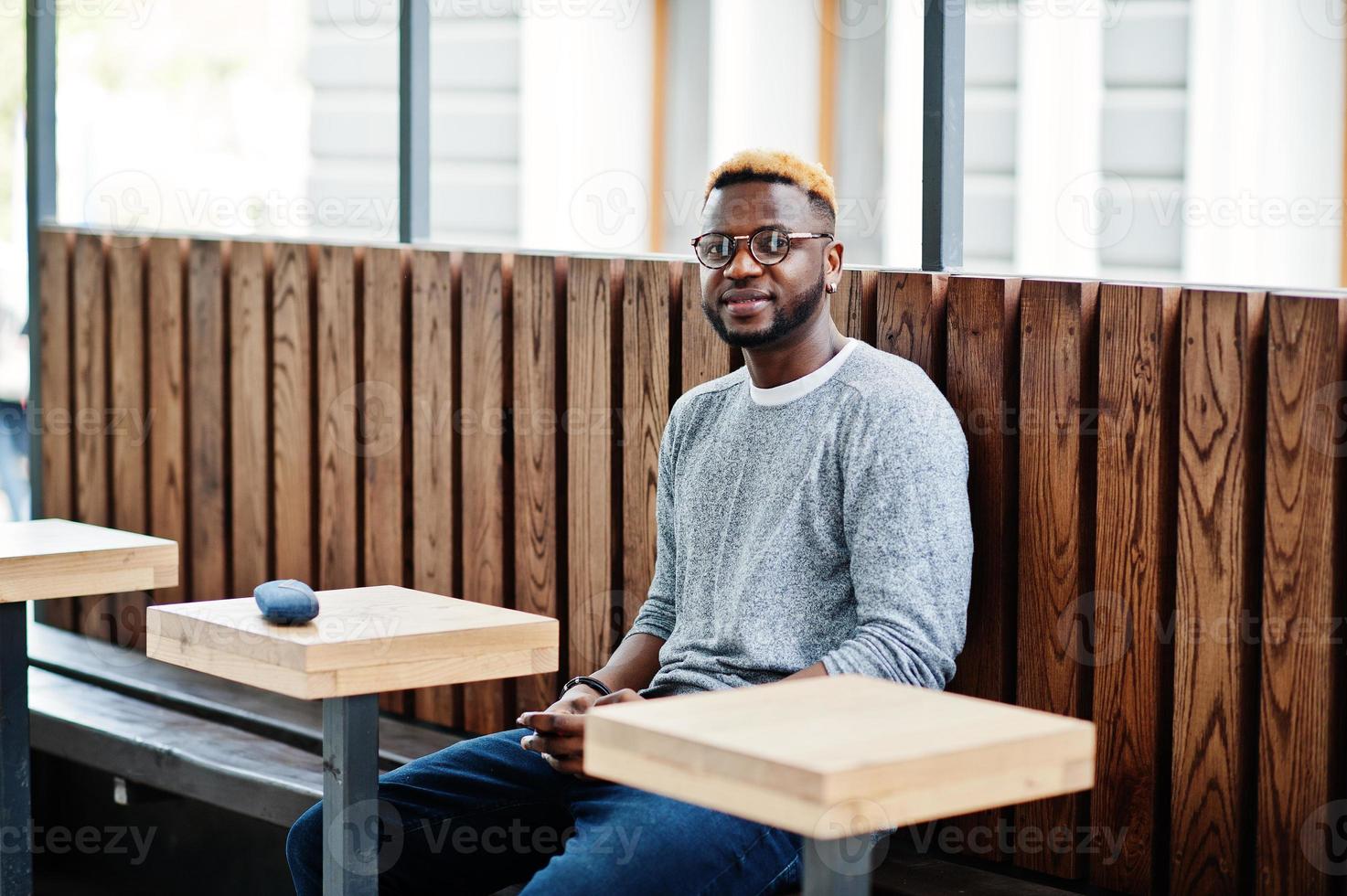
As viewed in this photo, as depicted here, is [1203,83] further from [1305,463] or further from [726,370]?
[1305,463]

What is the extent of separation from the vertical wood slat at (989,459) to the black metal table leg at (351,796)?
3.59ft

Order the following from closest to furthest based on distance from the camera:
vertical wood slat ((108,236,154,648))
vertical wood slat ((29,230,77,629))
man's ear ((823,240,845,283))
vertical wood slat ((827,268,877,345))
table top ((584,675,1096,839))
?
table top ((584,675,1096,839)) < man's ear ((823,240,845,283)) < vertical wood slat ((827,268,877,345)) < vertical wood slat ((108,236,154,648)) < vertical wood slat ((29,230,77,629))

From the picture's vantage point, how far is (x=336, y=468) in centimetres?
443

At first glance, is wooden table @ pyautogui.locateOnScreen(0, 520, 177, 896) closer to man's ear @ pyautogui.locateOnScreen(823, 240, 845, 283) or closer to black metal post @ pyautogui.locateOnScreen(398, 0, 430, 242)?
black metal post @ pyautogui.locateOnScreen(398, 0, 430, 242)

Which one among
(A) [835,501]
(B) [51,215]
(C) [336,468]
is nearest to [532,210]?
(B) [51,215]

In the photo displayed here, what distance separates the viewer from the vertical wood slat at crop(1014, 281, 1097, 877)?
2908 mm

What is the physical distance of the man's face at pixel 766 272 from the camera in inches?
115

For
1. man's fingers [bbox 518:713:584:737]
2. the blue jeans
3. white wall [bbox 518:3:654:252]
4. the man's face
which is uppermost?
white wall [bbox 518:3:654:252]

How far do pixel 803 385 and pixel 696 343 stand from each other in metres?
0.64

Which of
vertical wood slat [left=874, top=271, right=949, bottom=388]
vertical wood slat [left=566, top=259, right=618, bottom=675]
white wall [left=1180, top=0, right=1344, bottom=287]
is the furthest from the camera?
white wall [left=1180, top=0, right=1344, bottom=287]

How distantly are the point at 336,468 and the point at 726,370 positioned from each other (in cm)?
139

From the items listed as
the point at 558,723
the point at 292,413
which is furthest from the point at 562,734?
the point at 292,413

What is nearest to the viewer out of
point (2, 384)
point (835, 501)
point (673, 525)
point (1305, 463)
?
point (1305, 463)

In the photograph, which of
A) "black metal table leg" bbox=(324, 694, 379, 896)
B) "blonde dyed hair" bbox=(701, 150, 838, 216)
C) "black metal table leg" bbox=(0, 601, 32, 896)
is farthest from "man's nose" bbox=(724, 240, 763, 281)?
"black metal table leg" bbox=(0, 601, 32, 896)
